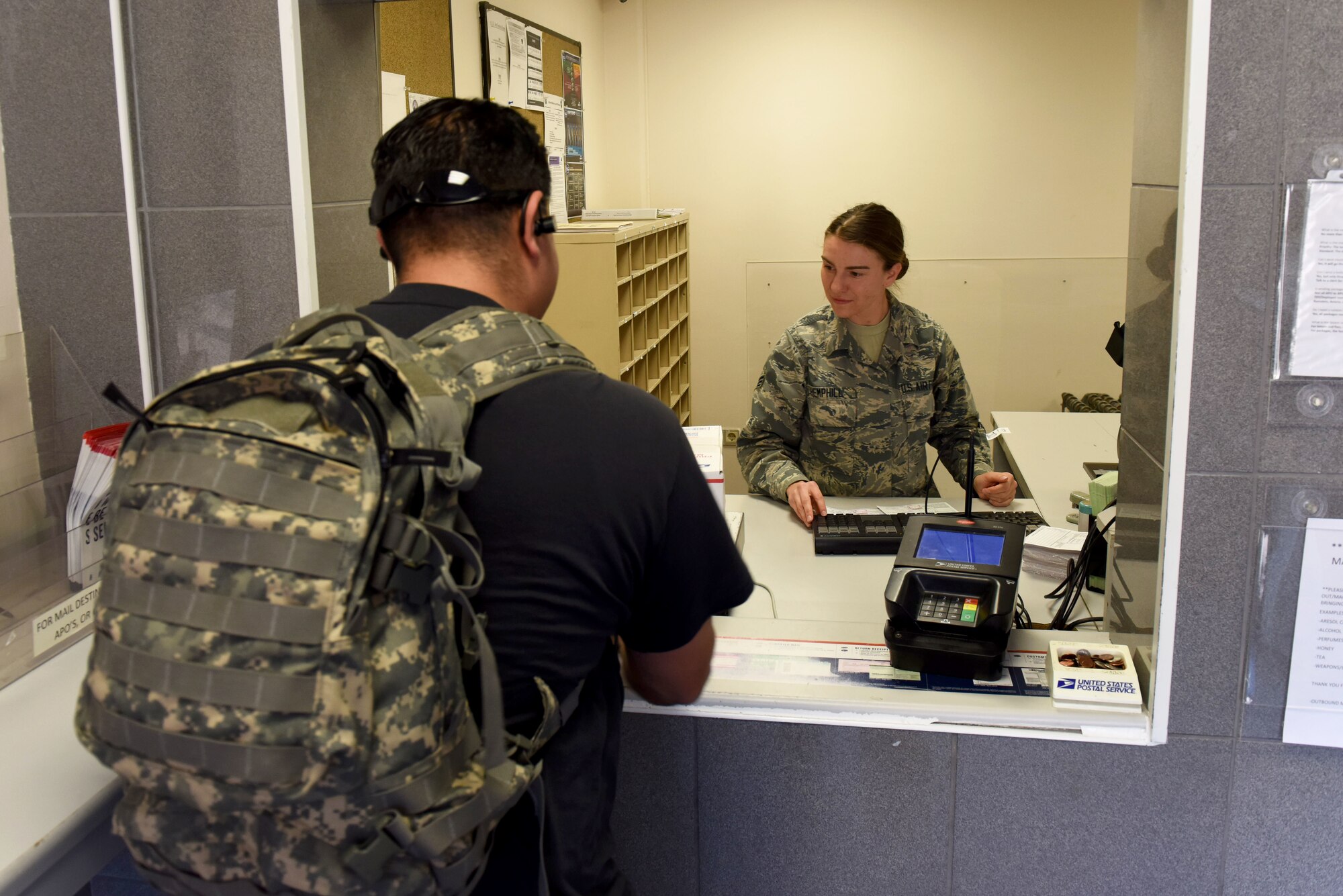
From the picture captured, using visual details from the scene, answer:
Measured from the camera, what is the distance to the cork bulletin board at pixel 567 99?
13.5 ft

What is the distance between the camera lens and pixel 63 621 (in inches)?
55.2

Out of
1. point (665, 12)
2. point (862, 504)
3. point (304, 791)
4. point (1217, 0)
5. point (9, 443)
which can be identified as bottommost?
point (862, 504)

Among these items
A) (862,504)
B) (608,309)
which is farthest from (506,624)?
(608,309)

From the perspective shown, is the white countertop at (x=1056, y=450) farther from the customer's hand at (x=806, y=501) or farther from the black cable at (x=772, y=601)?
the black cable at (x=772, y=601)

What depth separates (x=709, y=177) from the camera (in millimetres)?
5297

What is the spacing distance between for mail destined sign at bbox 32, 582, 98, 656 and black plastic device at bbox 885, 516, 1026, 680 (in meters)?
1.05

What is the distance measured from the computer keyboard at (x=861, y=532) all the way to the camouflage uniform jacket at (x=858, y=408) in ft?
1.25

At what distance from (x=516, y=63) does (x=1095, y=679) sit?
10.3ft

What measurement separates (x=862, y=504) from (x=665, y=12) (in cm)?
348

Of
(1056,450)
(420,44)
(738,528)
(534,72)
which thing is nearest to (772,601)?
(738,528)

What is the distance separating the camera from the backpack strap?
3.16ft

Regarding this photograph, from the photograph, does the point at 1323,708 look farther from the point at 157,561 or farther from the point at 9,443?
the point at 9,443

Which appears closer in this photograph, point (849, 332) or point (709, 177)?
point (849, 332)

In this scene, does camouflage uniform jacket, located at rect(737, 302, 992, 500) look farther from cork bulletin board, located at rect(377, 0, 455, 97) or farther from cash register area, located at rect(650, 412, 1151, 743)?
cork bulletin board, located at rect(377, 0, 455, 97)
